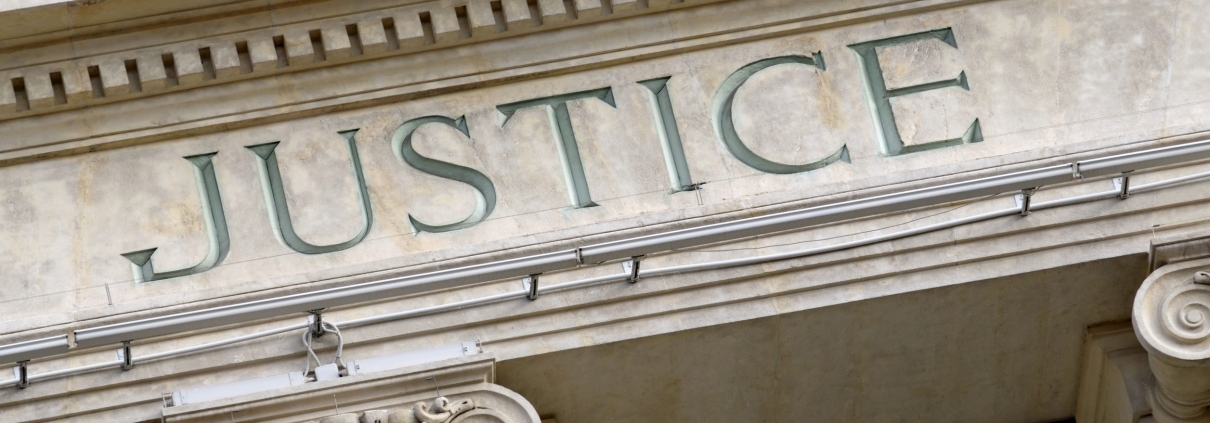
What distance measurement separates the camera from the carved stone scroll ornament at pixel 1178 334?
34.6ft

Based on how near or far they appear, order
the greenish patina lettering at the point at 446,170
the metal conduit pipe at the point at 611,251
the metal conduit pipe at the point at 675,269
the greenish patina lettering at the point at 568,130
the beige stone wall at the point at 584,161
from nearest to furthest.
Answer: the metal conduit pipe at the point at 611,251 < the metal conduit pipe at the point at 675,269 < the beige stone wall at the point at 584,161 < the greenish patina lettering at the point at 446,170 < the greenish patina lettering at the point at 568,130

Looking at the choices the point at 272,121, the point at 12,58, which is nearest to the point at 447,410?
the point at 272,121

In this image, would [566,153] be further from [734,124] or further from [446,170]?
[734,124]

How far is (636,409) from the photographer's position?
36.6 ft

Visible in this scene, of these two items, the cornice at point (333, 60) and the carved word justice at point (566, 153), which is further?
the cornice at point (333, 60)

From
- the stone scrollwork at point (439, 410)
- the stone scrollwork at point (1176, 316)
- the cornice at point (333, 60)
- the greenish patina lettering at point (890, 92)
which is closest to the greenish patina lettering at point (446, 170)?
the cornice at point (333, 60)

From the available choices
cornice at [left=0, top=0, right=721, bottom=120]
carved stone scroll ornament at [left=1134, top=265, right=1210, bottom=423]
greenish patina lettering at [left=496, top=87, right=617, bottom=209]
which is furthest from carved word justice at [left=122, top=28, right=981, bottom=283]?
carved stone scroll ornament at [left=1134, top=265, right=1210, bottom=423]

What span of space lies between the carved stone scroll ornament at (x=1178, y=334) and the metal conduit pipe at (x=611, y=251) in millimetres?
558

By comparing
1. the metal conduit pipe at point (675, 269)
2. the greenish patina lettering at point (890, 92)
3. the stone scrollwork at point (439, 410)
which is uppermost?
the greenish patina lettering at point (890, 92)

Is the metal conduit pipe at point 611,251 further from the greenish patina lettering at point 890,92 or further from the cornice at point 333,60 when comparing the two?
the cornice at point 333,60

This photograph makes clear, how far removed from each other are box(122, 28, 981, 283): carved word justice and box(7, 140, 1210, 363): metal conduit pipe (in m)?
0.72

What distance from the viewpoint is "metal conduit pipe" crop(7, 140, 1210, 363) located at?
1016 centimetres

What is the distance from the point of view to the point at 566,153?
11.4 m

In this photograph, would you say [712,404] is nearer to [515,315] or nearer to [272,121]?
[515,315]
